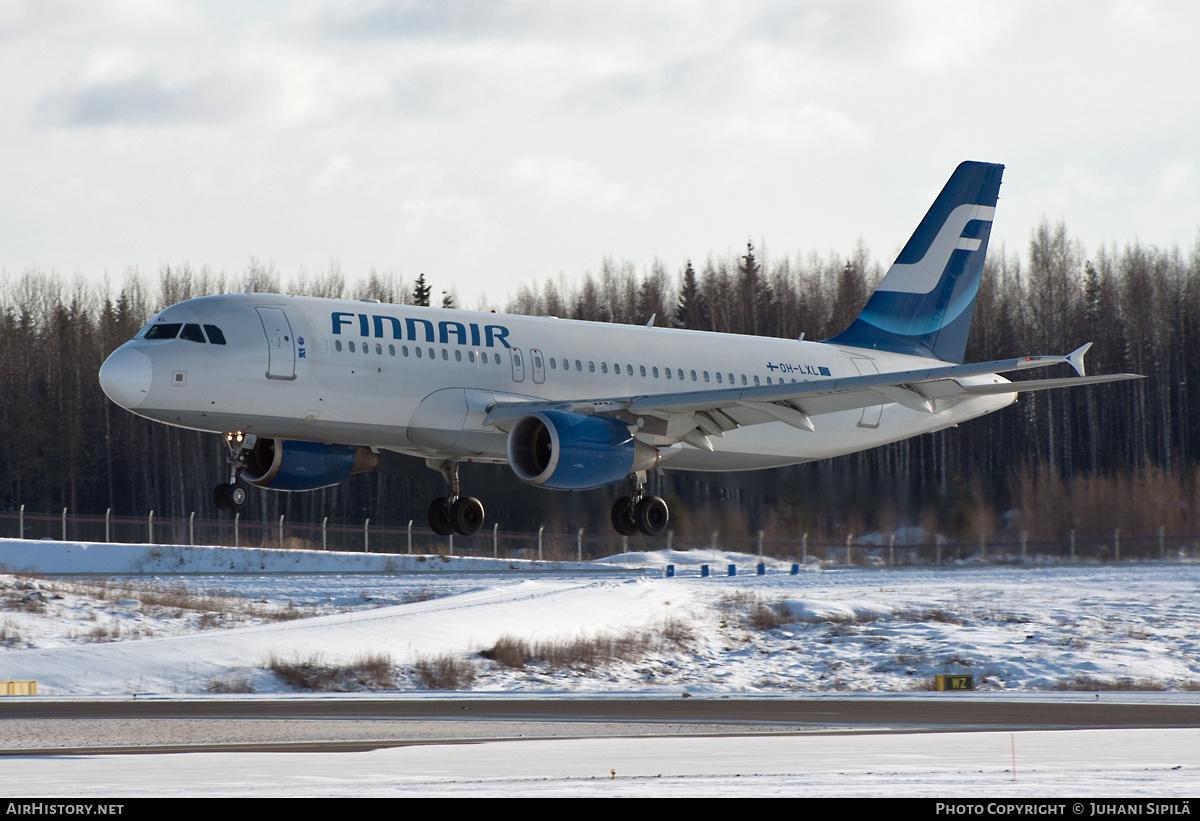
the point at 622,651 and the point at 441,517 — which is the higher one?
the point at 441,517

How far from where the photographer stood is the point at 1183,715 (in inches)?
1091

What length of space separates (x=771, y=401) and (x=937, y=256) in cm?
1147

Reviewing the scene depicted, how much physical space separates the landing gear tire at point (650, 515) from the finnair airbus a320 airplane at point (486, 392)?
43mm

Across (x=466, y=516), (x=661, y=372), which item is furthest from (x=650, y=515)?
(x=466, y=516)

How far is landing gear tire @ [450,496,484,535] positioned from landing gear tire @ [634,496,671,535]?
3310mm

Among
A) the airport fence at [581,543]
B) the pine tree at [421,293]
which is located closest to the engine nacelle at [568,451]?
the airport fence at [581,543]

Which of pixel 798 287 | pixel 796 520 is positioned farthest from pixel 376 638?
pixel 798 287

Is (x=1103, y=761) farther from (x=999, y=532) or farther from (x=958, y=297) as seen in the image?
(x=999, y=532)

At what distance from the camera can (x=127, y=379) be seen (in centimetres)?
2625

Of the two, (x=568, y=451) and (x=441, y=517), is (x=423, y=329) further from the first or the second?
(x=441, y=517)

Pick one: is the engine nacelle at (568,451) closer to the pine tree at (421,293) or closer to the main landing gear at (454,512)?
the main landing gear at (454,512)

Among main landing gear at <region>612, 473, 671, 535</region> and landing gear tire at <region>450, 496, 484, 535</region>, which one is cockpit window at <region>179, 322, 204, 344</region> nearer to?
landing gear tire at <region>450, 496, 484, 535</region>

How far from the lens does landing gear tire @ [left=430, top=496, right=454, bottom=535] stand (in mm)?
31792

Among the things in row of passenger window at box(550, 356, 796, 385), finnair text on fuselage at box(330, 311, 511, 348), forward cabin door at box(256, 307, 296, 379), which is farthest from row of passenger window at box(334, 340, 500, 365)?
row of passenger window at box(550, 356, 796, 385)
